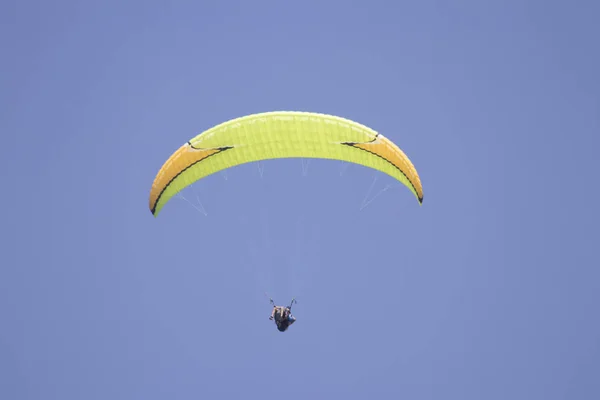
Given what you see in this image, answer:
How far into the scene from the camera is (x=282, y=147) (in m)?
28.6

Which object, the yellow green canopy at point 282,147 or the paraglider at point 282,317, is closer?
the yellow green canopy at point 282,147

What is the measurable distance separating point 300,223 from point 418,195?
10.7 ft

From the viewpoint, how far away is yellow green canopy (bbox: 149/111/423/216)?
91.6ft

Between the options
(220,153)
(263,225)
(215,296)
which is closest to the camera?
(263,225)

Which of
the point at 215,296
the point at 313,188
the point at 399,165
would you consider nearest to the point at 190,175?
the point at 313,188

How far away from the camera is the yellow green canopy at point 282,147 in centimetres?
2792

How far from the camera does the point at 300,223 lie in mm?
28297

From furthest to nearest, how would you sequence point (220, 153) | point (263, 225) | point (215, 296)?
point (215, 296)
point (220, 153)
point (263, 225)

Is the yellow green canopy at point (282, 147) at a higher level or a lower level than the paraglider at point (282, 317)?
higher

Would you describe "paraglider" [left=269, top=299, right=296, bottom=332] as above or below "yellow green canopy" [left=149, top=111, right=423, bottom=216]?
below

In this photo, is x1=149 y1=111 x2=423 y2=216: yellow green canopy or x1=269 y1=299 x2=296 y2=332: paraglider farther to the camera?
x1=269 y1=299 x2=296 y2=332: paraglider

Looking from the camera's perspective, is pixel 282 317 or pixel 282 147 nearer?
pixel 282 147

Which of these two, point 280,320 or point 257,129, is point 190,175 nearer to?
point 257,129

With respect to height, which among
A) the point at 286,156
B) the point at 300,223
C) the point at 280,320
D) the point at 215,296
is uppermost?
the point at 215,296
